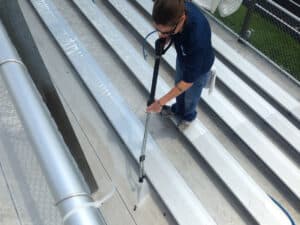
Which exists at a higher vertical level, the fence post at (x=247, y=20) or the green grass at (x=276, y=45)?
the fence post at (x=247, y=20)

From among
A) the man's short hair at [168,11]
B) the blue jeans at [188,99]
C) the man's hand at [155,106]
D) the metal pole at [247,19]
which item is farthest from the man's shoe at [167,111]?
the metal pole at [247,19]

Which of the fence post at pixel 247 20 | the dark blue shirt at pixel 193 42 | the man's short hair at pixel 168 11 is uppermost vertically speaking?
the man's short hair at pixel 168 11

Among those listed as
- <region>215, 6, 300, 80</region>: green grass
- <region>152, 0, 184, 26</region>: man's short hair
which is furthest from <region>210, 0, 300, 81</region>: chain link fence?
<region>152, 0, 184, 26</region>: man's short hair

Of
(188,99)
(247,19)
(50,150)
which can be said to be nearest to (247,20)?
(247,19)

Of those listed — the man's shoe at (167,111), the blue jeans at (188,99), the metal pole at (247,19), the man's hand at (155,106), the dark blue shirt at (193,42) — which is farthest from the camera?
the metal pole at (247,19)

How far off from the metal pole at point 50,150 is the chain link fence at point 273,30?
3414 mm

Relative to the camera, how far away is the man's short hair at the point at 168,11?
74.2 inches

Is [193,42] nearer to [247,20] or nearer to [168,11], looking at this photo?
[168,11]

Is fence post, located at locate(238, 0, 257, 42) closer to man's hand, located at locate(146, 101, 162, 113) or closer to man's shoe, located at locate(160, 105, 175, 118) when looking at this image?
man's shoe, located at locate(160, 105, 175, 118)

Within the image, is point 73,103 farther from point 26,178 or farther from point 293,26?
point 293,26

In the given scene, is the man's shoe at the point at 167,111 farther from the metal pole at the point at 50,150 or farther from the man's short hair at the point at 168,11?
the metal pole at the point at 50,150

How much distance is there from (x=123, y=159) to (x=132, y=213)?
0.54m

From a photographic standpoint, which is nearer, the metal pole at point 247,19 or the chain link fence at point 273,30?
the metal pole at point 247,19

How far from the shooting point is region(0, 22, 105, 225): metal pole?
3.10 feet
